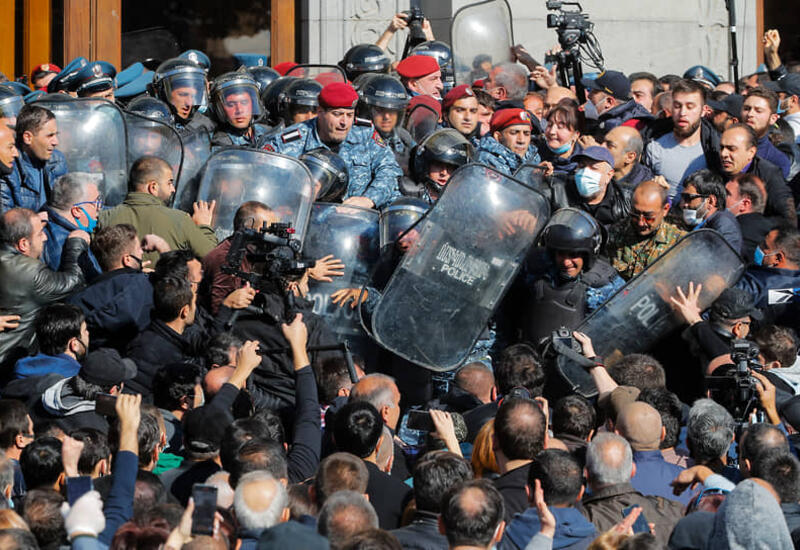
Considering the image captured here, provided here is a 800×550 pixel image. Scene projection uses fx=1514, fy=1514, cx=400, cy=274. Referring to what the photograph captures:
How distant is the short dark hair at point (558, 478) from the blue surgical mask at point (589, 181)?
346 cm

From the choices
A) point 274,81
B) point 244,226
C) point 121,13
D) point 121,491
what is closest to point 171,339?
point 244,226

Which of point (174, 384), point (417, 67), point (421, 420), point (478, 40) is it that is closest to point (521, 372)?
point (421, 420)

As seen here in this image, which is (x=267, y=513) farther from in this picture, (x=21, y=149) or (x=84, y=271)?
(x=21, y=149)

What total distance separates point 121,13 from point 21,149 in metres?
6.85

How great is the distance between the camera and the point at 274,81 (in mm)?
10961

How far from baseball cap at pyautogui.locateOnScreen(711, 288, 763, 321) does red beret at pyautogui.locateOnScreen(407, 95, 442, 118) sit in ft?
11.0

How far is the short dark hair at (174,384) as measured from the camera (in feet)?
21.7

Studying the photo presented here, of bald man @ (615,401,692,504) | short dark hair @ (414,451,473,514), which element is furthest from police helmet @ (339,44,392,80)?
short dark hair @ (414,451,473,514)

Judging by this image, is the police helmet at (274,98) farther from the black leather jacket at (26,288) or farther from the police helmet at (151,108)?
the black leather jacket at (26,288)

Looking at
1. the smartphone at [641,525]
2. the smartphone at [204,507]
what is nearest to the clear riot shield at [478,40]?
the smartphone at [641,525]

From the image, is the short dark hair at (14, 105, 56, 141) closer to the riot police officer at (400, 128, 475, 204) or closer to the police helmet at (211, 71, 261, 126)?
the police helmet at (211, 71, 261, 126)

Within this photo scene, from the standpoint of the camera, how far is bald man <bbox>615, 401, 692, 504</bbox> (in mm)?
5934

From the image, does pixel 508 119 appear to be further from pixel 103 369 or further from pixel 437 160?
pixel 103 369

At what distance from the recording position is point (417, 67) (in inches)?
434
